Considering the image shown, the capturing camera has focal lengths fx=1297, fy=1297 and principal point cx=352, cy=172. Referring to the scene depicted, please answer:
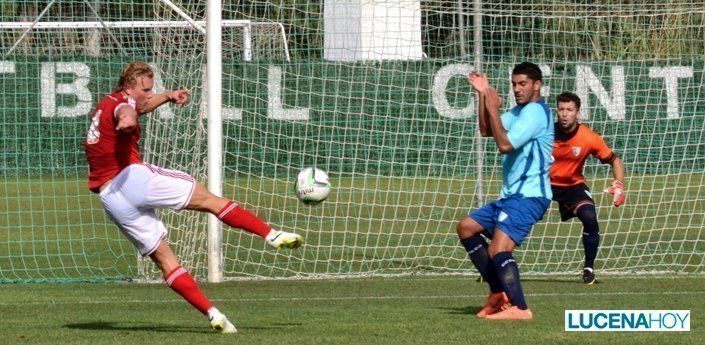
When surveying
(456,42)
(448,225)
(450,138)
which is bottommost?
(448,225)

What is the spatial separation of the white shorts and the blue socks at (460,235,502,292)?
2.10 meters

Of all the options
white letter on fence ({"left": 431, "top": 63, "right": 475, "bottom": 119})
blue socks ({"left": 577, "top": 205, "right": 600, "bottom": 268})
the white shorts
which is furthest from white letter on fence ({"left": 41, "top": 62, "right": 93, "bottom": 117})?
the white shorts

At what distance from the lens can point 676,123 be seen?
15.9m

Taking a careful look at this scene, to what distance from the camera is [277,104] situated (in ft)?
52.1

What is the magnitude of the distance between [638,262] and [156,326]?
21.4 ft

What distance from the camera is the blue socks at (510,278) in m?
8.93

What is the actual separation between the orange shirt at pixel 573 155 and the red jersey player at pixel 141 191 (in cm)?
439

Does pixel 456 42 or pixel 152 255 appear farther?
pixel 456 42

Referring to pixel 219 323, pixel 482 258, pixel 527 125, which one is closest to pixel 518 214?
pixel 482 258

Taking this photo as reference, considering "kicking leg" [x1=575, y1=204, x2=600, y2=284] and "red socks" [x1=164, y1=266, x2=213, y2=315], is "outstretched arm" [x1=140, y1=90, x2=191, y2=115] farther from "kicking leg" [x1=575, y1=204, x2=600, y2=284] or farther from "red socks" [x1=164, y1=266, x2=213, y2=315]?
"kicking leg" [x1=575, y1=204, x2=600, y2=284]

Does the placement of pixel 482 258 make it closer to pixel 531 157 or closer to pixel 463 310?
pixel 463 310

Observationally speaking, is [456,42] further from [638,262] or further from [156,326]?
[156,326]

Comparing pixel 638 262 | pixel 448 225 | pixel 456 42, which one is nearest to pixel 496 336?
pixel 638 262

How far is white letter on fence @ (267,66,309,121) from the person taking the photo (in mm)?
15580
